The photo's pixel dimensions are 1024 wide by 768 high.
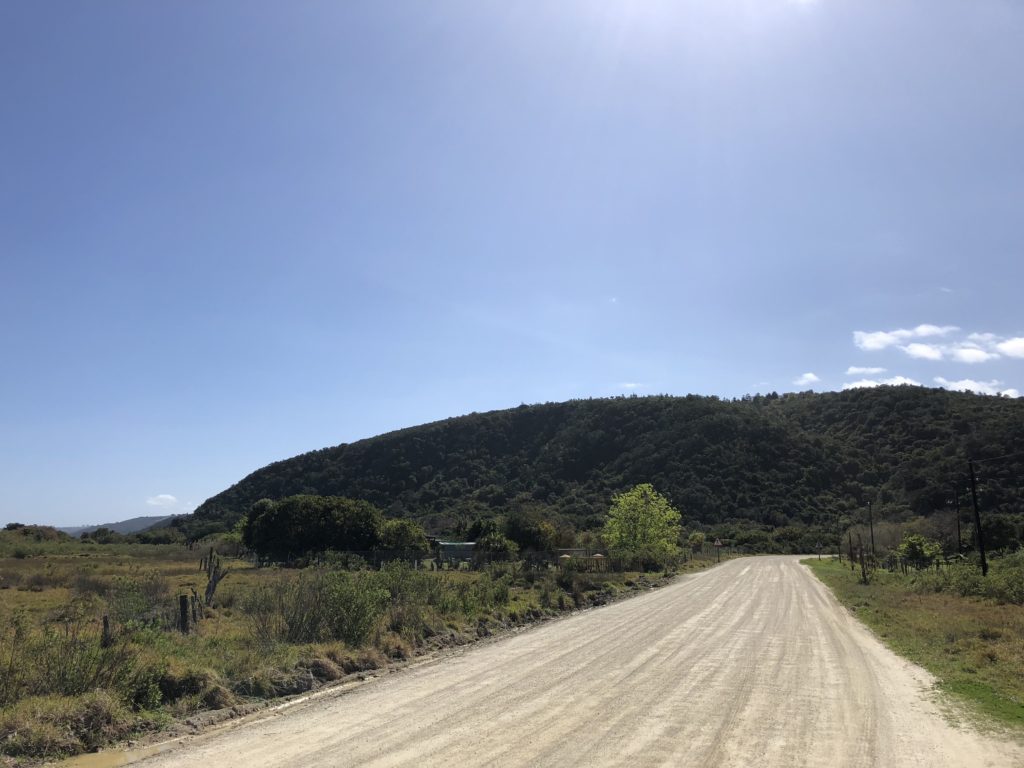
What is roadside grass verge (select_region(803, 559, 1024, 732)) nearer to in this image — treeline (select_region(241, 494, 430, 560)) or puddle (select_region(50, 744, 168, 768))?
puddle (select_region(50, 744, 168, 768))

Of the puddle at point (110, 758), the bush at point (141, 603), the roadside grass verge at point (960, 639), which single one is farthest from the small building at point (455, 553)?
the puddle at point (110, 758)

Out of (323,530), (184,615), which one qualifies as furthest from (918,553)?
(184,615)

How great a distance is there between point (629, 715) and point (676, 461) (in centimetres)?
10260

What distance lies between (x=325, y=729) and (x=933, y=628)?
61.2ft

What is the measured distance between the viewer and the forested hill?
329ft

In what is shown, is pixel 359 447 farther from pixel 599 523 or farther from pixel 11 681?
pixel 11 681

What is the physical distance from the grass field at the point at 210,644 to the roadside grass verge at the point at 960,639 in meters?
10.8

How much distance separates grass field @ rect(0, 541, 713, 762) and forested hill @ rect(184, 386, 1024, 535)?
7101 centimetres

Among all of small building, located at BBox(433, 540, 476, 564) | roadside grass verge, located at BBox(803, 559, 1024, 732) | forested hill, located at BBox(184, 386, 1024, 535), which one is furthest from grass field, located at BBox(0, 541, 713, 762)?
forested hill, located at BBox(184, 386, 1024, 535)

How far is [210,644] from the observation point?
13.7 metres

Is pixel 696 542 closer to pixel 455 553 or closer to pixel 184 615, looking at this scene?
pixel 455 553

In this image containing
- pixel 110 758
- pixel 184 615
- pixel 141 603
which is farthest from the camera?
pixel 141 603

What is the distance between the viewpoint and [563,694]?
10.7 meters

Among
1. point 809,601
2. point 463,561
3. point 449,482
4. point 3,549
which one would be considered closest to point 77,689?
point 809,601
